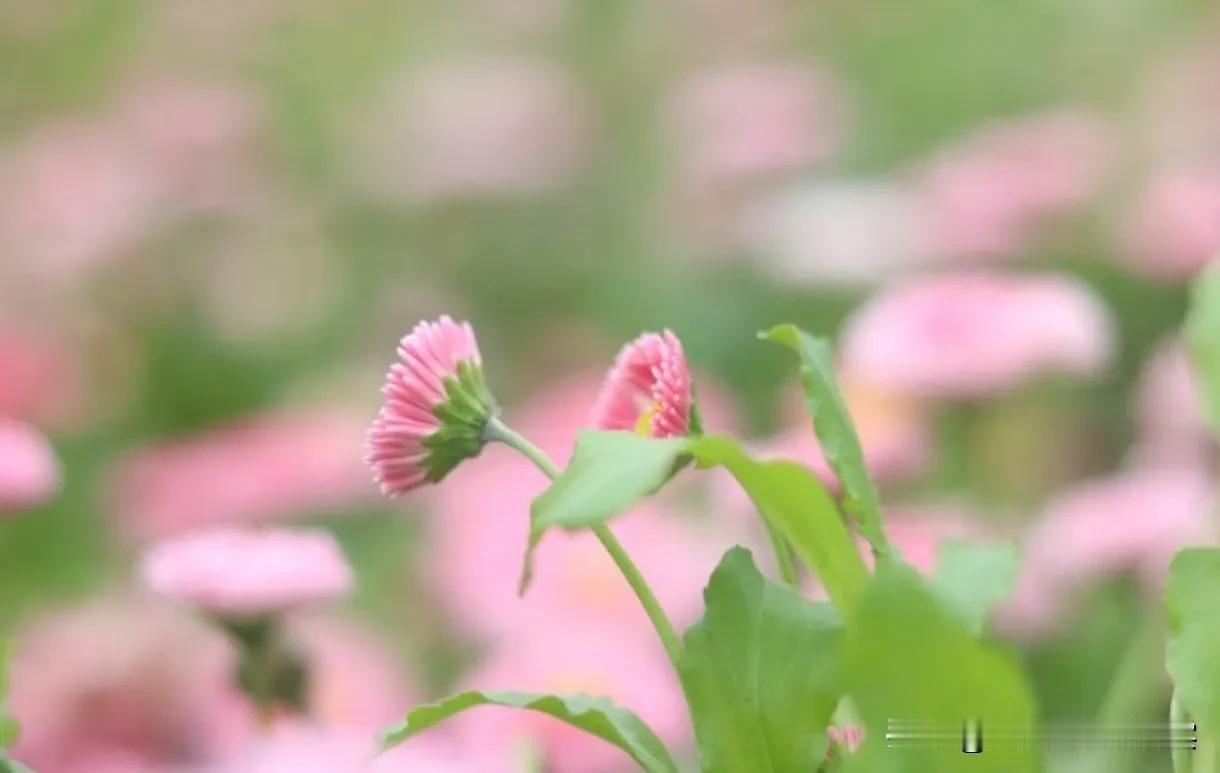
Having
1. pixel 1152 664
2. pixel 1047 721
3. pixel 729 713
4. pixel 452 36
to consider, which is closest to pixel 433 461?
pixel 729 713

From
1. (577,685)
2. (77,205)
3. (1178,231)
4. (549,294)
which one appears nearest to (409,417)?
(577,685)

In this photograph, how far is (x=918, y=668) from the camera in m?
0.21

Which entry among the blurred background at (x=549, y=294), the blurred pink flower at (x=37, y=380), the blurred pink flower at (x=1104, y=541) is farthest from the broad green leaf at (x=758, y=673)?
the blurred pink flower at (x=37, y=380)

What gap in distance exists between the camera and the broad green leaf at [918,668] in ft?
0.68

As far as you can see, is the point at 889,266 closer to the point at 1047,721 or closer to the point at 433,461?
the point at 1047,721

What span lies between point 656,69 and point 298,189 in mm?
383

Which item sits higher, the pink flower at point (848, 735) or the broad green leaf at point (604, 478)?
the broad green leaf at point (604, 478)

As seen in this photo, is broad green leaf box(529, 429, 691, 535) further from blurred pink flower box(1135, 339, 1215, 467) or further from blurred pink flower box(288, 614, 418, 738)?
blurred pink flower box(1135, 339, 1215, 467)

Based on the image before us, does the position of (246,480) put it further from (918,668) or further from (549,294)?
(918,668)

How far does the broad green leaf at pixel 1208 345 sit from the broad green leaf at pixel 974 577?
0.04 m

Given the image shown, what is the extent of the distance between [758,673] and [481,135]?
3.47 feet

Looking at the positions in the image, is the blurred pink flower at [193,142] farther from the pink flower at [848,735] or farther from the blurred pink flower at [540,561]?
the pink flower at [848,735]

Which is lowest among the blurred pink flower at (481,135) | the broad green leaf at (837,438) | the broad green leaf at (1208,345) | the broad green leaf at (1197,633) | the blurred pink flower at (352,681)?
the broad green leaf at (1197,633)

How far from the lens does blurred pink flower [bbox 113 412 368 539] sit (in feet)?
2.61
